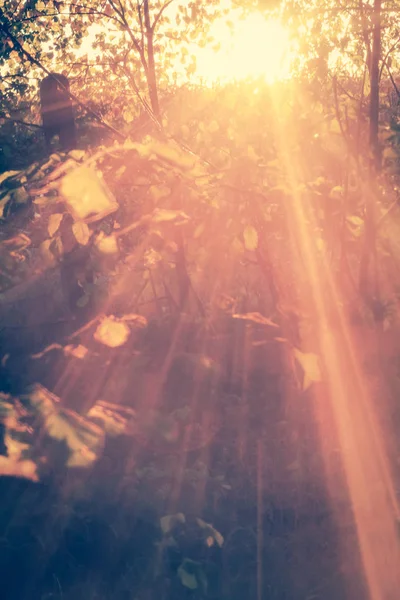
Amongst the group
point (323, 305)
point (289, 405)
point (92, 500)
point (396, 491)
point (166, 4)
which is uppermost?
point (166, 4)

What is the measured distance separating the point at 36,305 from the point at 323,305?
326 cm

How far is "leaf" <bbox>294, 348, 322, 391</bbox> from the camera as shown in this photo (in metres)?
2.32

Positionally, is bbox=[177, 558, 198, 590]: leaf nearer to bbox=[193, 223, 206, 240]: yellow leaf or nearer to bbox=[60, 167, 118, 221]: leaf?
bbox=[60, 167, 118, 221]: leaf

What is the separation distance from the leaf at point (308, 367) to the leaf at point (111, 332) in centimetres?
77

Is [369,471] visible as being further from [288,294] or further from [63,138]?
[63,138]

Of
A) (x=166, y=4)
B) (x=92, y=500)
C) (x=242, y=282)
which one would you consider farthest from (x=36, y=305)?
(x=166, y=4)

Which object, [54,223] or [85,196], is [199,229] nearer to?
[54,223]

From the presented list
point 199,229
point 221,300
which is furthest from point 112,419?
point 221,300

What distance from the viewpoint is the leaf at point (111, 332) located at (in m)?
2.31

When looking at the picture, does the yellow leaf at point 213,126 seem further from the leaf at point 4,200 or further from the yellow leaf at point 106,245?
the leaf at point 4,200

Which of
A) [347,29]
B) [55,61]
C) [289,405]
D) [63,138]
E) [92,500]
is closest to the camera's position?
[92,500]

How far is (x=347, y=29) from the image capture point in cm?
375

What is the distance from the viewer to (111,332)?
7.64 feet

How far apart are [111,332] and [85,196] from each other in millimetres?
732
